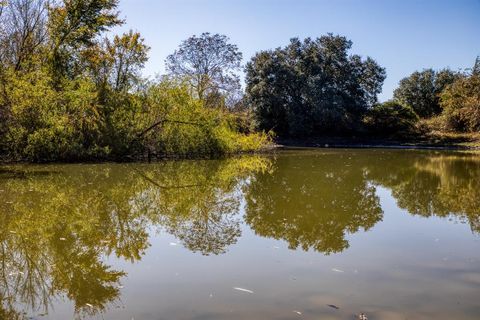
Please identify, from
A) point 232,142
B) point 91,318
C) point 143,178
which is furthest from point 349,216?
point 232,142

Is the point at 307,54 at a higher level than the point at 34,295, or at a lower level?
higher

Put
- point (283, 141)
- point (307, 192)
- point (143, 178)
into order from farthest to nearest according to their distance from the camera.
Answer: point (283, 141) < point (143, 178) < point (307, 192)

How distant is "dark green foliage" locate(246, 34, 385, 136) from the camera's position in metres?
40.9

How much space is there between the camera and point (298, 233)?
638cm

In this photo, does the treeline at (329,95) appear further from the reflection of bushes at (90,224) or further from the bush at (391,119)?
the reflection of bushes at (90,224)

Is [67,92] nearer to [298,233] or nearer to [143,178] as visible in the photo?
[143,178]

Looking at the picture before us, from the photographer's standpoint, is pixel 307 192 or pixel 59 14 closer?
pixel 307 192

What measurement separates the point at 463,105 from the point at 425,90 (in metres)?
11.9

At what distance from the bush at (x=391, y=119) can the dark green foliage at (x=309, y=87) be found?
1.74 metres

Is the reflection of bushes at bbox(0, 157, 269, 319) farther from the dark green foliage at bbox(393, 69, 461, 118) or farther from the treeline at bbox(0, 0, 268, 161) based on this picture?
the dark green foliage at bbox(393, 69, 461, 118)

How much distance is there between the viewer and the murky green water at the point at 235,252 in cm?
379

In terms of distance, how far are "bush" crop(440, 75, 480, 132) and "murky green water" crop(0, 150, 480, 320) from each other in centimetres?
2939

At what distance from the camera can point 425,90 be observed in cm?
5003

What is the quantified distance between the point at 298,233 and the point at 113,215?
3.19m
